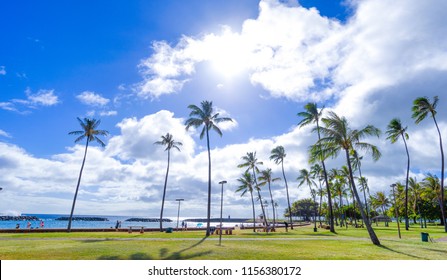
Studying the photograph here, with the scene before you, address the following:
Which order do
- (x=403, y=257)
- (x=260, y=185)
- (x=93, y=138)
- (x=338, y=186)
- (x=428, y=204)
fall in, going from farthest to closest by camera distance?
(x=428, y=204) → (x=338, y=186) → (x=260, y=185) → (x=93, y=138) → (x=403, y=257)

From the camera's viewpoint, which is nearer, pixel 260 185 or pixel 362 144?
pixel 362 144

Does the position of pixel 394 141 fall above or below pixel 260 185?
above

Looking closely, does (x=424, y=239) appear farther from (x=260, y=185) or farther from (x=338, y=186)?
(x=338, y=186)

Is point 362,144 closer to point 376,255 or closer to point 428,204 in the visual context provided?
point 376,255

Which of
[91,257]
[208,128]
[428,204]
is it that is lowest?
[91,257]

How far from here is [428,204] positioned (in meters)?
72.8

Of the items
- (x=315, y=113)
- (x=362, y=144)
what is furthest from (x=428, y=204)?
(x=362, y=144)

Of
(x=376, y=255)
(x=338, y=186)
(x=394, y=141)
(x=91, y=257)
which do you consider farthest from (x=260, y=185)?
(x=91, y=257)

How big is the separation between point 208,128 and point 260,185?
26907 mm

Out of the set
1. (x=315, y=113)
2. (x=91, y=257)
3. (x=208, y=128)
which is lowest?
(x=91, y=257)
